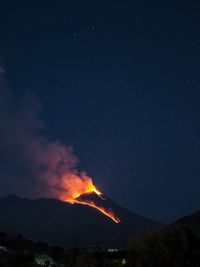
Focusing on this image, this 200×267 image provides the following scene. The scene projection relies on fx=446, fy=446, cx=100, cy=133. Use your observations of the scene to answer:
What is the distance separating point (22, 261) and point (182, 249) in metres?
17.5

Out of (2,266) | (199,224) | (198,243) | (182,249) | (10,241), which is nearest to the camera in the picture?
(182,249)

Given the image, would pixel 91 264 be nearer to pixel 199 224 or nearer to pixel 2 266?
pixel 2 266

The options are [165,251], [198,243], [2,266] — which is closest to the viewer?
[165,251]

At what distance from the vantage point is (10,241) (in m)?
136

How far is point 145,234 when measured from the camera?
151 ft

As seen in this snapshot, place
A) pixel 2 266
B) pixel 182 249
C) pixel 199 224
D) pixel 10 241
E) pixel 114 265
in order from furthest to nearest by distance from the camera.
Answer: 1. pixel 10 241
2. pixel 199 224
3. pixel 114 265
4. pixel 2 266
5. pixel 182 249

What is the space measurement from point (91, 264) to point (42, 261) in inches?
1315

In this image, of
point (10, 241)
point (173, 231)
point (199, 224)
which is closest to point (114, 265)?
point (173, 231)

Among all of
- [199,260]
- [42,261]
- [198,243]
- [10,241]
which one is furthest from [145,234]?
[10,241]

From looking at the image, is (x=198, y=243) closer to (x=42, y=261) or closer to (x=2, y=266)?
(x=2, y=266)

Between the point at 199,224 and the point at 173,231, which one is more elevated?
the point at 199,224

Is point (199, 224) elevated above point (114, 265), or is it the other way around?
point (199, 224)

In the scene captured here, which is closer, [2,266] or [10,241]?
[2,266]

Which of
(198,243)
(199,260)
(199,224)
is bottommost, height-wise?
(199,260)
